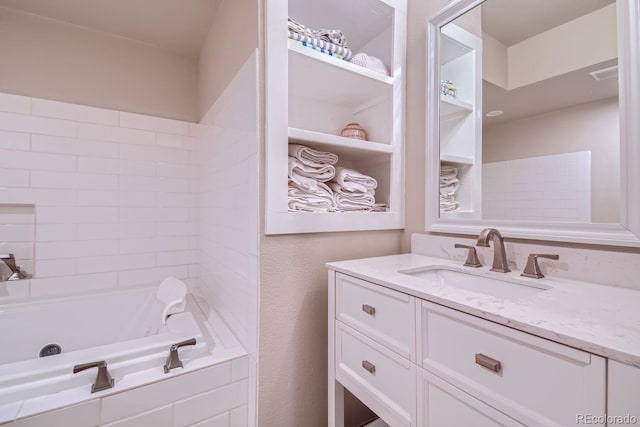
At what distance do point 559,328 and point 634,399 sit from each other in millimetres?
113

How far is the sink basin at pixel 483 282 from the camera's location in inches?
33.0

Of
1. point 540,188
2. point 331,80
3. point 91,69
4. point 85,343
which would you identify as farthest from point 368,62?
point 85,343

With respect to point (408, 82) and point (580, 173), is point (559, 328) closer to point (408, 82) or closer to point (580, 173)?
point (580, 173)

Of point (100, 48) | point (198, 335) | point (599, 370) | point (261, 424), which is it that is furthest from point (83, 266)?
point (599, 370)

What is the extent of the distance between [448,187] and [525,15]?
2.12ft

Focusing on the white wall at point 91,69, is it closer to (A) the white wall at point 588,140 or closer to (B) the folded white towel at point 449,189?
(B) the folded white towel at point 449,189

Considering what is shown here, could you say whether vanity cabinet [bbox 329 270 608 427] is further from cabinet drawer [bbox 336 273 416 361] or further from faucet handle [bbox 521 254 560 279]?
faucet handle [bbox 521 254 560 279]

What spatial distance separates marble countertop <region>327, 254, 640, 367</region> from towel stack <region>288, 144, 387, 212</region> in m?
0.41

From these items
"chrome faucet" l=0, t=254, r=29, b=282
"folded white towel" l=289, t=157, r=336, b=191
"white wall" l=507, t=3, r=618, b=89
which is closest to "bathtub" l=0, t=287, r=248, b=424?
"chrome faucet" l=0, t=254, r=29, b=282

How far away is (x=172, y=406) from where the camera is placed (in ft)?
3.28

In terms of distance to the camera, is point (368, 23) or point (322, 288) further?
point (368, 23)

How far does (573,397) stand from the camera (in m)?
0.46

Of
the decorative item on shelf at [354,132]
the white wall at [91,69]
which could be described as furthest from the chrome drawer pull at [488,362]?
the white wall at [91,69]

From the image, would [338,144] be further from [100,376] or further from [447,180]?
[100,376]
